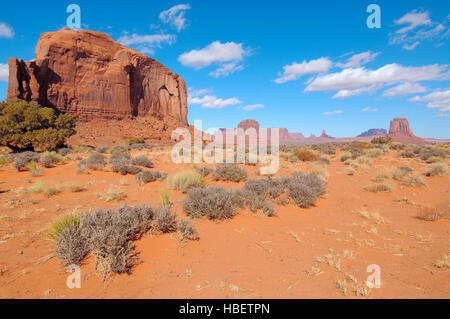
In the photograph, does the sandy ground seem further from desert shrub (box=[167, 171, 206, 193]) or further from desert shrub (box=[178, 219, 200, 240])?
desert shrub (box=[167, 171, 206, 193])

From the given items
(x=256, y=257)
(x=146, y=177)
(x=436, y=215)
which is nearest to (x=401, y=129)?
(x=436, y=215)

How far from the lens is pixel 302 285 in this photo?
2.69 metres

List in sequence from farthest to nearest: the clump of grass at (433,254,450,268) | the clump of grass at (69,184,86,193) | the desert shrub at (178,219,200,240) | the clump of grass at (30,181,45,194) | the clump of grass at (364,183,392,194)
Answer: the clump of grass at (364,183,392,194) → the clump of grass at (69,184,86,193) → the clump of grass at (30,181,45,194) → the desert shrub at (178,219,200,240) → the clump of grass at (433,254,450,268)

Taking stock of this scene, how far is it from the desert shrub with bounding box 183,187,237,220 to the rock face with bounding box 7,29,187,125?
144ft

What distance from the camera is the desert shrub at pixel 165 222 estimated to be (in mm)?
3725

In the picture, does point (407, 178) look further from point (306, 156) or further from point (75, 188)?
point (75, 188)

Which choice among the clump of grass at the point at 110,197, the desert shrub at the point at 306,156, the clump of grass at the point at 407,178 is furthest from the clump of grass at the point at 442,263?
the desert shrub at the point at 306,156

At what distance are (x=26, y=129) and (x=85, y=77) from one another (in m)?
31.2

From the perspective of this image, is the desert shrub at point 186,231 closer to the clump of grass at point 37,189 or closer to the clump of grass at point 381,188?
the clump of grass at point 37,189

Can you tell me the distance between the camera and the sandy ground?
100 inches

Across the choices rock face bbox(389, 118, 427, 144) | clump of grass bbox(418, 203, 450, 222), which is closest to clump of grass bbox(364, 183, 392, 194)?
clump of grass bbox(418, 203, 450, 222)

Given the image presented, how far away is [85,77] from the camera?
43.1 metres
